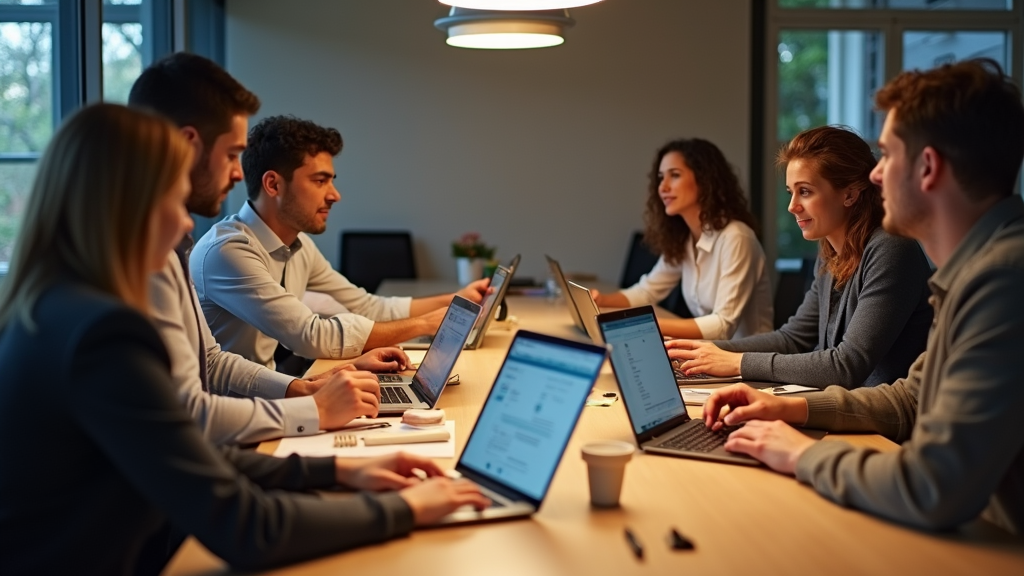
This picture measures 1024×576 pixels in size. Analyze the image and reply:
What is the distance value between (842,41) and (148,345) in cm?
652

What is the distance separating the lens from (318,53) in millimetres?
6391

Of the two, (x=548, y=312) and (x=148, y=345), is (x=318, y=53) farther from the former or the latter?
(x=148, y=345)

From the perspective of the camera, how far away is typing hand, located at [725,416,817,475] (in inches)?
64.7

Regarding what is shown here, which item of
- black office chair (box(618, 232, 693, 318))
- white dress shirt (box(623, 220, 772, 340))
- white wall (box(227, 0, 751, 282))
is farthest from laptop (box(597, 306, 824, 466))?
white wall (box(227, 0, 751, 282))

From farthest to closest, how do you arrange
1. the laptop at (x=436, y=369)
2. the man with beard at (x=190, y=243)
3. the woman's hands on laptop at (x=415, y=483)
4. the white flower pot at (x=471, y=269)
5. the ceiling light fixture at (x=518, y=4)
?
the white flower pot at (x=471, y=269)
the ceiling light fixture at (x=518, y=4)
the laptop at (x=436, y=369)
the man with beard at (x=190, y=243)
the woman's hands on laptop at (x=415, y=483)

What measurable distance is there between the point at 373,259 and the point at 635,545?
5.25 meters

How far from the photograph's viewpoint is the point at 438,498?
1.40 metres

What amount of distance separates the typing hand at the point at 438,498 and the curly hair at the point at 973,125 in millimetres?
854

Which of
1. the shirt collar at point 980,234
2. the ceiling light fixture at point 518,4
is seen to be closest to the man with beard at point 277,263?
the ceiling light fixture at point 518,4

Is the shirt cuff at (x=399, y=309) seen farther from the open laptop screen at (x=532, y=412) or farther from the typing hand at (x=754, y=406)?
the open laptop screen at (x=532, y=412)

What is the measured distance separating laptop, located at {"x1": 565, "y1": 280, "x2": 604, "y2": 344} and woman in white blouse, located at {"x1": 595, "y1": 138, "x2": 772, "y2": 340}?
0.51 m

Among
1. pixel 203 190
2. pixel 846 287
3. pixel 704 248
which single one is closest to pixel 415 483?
pixel 203 190

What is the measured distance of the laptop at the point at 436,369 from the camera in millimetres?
2158

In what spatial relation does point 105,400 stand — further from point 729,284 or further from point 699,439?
point 729,284
